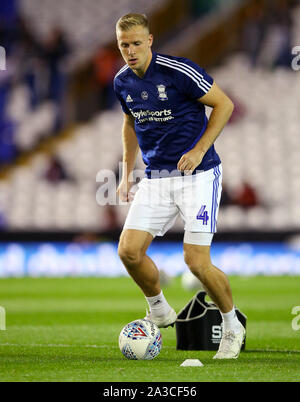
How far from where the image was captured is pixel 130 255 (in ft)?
20.4

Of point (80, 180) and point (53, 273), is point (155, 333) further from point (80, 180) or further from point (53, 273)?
point (80, 180)

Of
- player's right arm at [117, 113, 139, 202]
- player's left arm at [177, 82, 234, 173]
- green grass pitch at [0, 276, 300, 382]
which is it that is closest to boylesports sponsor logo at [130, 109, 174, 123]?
player's left arm at [177, 82, 234, 173]

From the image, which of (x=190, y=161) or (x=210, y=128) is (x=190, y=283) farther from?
(x=190, y=161)

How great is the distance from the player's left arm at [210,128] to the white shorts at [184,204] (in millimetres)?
332

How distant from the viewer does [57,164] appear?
20125mm

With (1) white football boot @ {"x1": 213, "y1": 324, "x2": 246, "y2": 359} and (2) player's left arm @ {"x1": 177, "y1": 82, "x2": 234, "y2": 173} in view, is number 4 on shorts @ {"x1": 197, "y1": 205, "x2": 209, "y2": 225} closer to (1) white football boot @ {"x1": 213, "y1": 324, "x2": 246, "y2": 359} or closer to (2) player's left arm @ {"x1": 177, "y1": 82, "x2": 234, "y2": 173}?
(2) player's left arm @ {"x1": 177, "y1": 82, "x2": 234, "y2": 173}

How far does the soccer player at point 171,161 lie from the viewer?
6141mm

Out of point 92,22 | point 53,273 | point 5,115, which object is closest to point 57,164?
point 5,115

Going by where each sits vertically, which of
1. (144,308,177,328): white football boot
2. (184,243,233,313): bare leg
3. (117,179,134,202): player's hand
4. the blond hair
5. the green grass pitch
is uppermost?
the blond hair

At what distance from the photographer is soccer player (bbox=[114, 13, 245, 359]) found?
20.1 feet

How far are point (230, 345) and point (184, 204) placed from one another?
3.39 ft

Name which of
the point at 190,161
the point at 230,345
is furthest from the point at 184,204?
the point at 230,345

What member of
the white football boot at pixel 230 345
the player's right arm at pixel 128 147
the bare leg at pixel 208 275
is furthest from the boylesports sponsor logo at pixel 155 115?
the white football boot at pixel 230 345

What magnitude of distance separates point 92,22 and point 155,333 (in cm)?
1852
